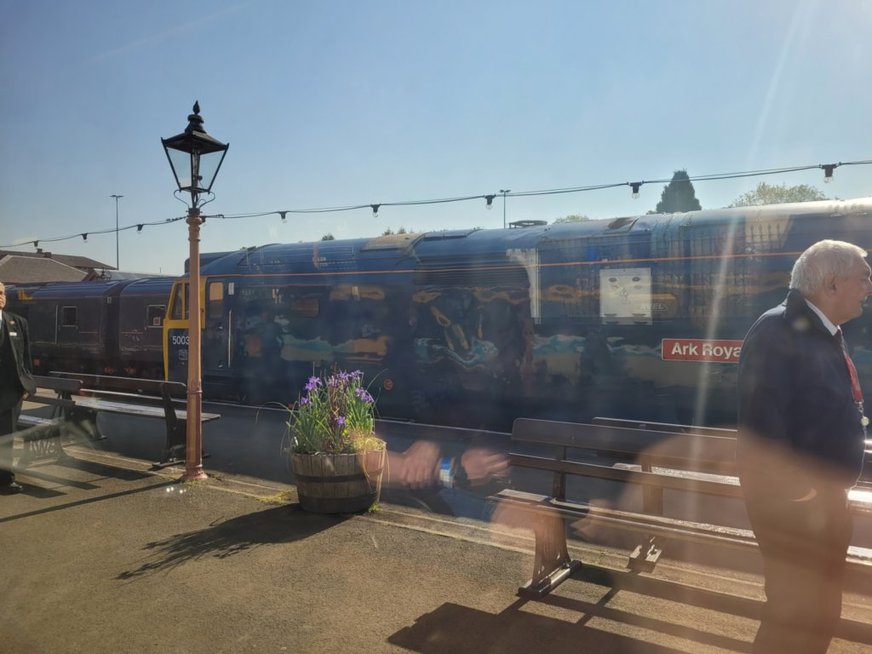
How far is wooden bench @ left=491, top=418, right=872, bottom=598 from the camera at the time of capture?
364cm

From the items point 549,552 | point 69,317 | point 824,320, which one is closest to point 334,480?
point 549,552

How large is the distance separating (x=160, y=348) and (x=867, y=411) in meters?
14.2

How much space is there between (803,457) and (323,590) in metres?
2.81

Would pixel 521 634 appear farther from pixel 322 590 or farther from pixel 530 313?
pixel 530 313

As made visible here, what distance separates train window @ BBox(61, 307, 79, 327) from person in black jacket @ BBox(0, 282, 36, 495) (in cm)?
1308

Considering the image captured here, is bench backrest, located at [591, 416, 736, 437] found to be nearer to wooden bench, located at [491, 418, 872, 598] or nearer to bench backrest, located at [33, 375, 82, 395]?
wooden bench, located at [491, 418, 872, 598]

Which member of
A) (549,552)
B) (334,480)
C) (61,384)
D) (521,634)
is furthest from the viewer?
(61,384)

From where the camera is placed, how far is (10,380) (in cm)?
602

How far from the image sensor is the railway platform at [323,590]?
336cm

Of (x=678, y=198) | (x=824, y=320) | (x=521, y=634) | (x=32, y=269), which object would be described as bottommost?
(x=521, y=634)

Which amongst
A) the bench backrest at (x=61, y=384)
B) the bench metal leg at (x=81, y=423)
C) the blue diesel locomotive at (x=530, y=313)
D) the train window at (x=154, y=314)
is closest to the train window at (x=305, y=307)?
the blue diesel locomotive at (x=530, y=313)

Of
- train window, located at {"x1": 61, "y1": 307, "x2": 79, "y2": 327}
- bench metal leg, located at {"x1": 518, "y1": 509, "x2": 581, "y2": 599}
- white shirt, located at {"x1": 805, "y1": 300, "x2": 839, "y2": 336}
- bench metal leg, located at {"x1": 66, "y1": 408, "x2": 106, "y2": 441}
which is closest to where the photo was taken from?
white shirt, located at {"x1": 805, "y1": 300, "x2": 839, "y2": 336}

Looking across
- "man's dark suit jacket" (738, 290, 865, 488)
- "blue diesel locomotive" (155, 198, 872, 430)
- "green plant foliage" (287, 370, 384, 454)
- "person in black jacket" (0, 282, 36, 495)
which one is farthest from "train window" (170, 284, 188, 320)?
"man's dark suit jacket" (738, 290, 865, 488)

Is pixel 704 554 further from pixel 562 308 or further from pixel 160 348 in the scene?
pixel 160 348
